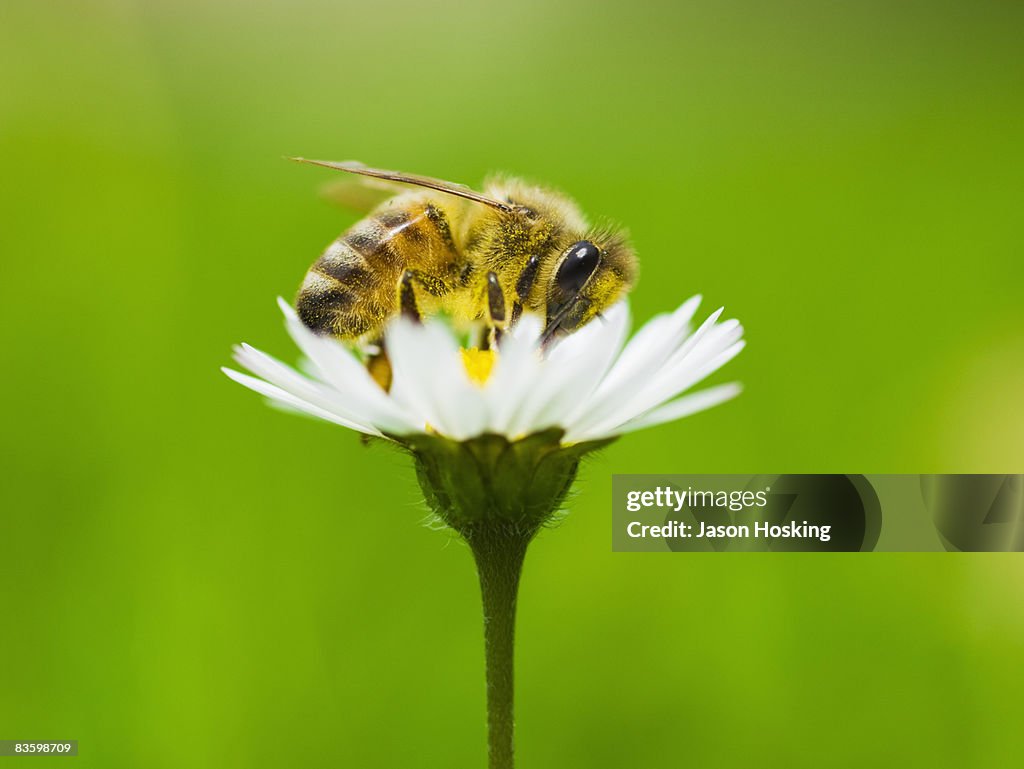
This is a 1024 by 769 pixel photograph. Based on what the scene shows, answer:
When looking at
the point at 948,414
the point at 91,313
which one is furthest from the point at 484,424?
the point at 91,313

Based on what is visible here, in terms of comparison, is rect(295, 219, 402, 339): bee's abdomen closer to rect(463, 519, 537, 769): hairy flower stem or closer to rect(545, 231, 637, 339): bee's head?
rect(545, 231, 637, 339): bee's head

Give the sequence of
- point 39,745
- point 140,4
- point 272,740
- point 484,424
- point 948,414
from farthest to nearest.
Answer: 1. point 140,4
2. point 948,414
3. point 272,740
4. point 39,745
5. point 484,424

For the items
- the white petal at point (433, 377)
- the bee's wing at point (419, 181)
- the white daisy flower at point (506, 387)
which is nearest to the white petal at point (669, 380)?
the white daisy flower at point (506, 387)

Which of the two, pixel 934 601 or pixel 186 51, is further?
pixel 186 51

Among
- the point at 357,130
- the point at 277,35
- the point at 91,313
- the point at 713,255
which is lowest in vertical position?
the point at 91,313

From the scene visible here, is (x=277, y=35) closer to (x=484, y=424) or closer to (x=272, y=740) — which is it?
(x=272, y=740)

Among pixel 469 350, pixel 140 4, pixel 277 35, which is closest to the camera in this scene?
pixel 469 350

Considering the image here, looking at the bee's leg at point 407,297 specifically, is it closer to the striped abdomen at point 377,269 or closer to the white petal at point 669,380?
the striped abdomen at point 377,269
